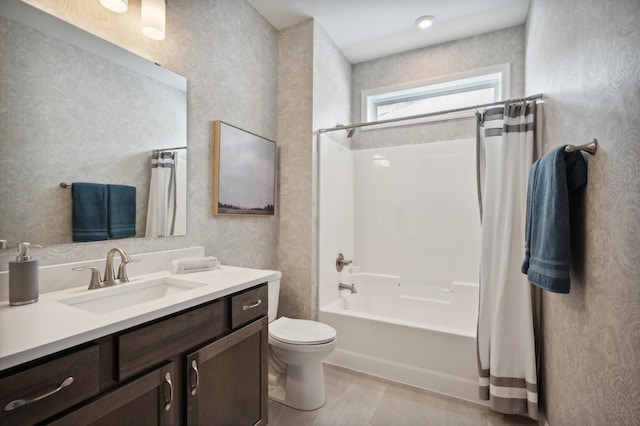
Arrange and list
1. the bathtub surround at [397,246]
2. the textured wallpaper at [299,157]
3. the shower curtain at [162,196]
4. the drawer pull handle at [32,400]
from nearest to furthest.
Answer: the drawer pull handle at [32,400]
the shower curtain at [162,196]
the bathtub surround at [397,246]
the textured wallpaper at [299,157]

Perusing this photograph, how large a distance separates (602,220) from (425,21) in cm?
218

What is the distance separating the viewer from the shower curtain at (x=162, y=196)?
1.52 meters

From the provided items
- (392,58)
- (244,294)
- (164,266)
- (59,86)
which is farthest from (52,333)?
(392,58)

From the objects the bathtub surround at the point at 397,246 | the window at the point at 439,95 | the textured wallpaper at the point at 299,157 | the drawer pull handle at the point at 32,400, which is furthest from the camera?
the window at the point at 439,95

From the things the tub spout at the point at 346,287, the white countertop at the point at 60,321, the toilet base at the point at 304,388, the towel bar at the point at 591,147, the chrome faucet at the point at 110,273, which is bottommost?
the toilet base at the point at 304,388

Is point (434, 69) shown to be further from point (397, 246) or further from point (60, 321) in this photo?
point (60, 321)

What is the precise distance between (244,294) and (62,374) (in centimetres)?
68

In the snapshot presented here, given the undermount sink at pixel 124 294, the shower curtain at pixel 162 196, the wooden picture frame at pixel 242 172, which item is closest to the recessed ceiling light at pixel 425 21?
the wooden picture frame at pixel 242 172

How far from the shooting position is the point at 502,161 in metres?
1.85

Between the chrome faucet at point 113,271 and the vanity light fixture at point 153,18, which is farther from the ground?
the vanity light fixture at point 153,18

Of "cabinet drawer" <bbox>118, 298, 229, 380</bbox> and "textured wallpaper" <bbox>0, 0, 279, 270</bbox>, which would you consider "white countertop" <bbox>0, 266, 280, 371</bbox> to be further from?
"textured wallpaper" <bbox>0, 0, 279, 270</bbox>

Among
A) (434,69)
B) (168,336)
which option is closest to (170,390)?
(168,336)

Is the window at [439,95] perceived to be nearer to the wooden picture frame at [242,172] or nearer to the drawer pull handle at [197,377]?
the wooden picture frame at [242,172]

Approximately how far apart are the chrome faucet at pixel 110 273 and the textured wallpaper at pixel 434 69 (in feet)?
7.98
